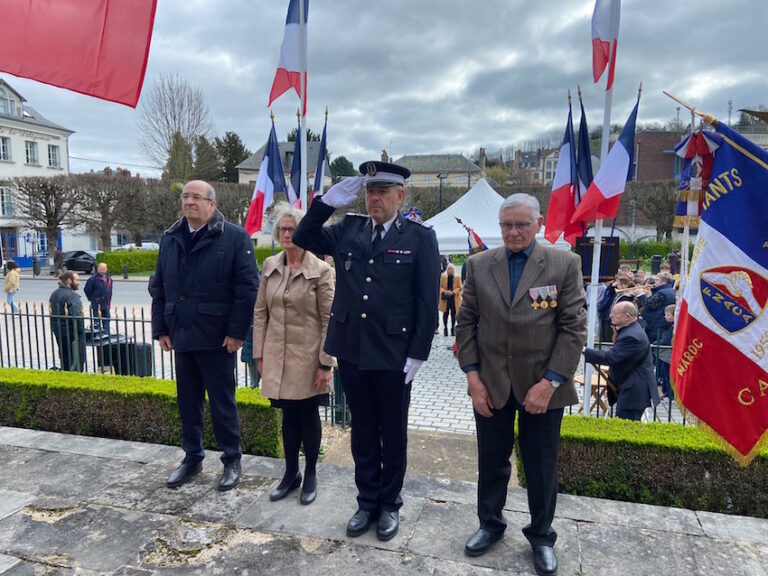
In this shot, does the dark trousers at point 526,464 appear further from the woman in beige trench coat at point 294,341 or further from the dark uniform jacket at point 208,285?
the dark uniform jacket at point 208,285

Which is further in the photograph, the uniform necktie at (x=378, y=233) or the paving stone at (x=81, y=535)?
the uniform necktie at (x=378, y=233)

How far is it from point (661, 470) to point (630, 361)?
170 centimetres

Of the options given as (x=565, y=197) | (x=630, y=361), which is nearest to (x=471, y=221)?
(x=565, y=197)

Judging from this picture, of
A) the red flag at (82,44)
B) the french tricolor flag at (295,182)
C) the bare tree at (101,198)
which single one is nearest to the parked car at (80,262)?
the bare tree at (101,198)

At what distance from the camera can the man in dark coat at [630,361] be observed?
5305 millimetres

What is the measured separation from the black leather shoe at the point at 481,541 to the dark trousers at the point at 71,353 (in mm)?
6273

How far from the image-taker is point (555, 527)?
3.26 m

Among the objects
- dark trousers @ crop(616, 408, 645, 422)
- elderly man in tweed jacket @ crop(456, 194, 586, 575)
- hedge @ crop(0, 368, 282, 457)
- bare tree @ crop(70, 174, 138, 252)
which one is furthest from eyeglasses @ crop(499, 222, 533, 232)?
bare tree @ crop(70, 174, 138, 252)

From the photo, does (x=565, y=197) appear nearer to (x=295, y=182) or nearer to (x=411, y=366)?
(x=295, y=182)

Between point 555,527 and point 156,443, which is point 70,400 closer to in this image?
point 156,443

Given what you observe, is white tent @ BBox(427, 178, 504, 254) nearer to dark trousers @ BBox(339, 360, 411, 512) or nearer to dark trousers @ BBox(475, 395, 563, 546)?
dark trousers @ BBox(339, 360, 411, 512)

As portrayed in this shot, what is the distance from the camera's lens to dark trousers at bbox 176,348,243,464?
3721 millimetres

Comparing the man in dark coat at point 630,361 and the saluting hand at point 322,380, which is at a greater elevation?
the saluting hand at point 322,380

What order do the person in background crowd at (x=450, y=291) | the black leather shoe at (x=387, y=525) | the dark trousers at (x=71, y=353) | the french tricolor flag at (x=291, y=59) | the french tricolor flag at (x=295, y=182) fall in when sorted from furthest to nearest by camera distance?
the person in background crowd at (x=450, y=291) < the french tricolor flag at (x=295, y=182) < the dark trousers at (x=71, y=353) < the french tricolor flag at (x=291, y=59) < the black leather shoe at (x=387, y=525)
